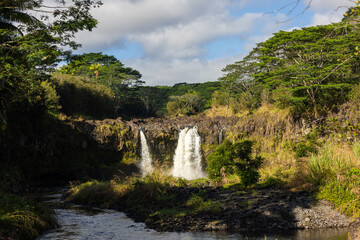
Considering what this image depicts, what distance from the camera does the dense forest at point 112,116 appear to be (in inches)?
426

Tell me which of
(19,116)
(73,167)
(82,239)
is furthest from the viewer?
(73,167)

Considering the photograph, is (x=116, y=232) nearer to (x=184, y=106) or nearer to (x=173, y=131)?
(x=173, y=131)

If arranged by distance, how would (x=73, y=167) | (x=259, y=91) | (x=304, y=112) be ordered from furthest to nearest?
(x=259, y=91) < (x=304, y=112) < (x=73, y=167)

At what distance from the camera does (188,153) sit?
2569 cm

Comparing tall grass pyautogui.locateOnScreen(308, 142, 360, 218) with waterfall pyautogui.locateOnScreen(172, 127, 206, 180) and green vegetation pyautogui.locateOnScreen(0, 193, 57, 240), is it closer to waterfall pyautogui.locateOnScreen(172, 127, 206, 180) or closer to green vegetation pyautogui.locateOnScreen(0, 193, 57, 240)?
green vegetation pyautogui.locateOnScreen(0, 193, 57, 240)

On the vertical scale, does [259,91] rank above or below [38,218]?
above

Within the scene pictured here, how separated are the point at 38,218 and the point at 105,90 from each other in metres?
27.1

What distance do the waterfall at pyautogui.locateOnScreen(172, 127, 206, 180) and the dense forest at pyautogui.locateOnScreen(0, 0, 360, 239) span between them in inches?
31.5

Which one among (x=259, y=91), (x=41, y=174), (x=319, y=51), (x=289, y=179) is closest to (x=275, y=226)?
(x=289, y=179)

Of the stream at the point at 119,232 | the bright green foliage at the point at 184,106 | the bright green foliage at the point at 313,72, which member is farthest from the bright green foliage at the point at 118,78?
the stream at the point at 119,232

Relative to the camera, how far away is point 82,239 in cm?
904

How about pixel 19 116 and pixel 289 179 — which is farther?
pixel 19 116

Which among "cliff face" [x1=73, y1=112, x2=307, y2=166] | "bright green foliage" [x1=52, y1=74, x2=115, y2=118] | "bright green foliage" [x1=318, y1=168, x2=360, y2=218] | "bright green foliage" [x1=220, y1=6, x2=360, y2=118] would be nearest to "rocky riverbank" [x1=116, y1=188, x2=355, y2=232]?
"bright green foliage" [x1=318, y1=168, x2=360, y2=218]

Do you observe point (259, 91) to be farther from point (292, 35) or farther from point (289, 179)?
point (289, 179)
